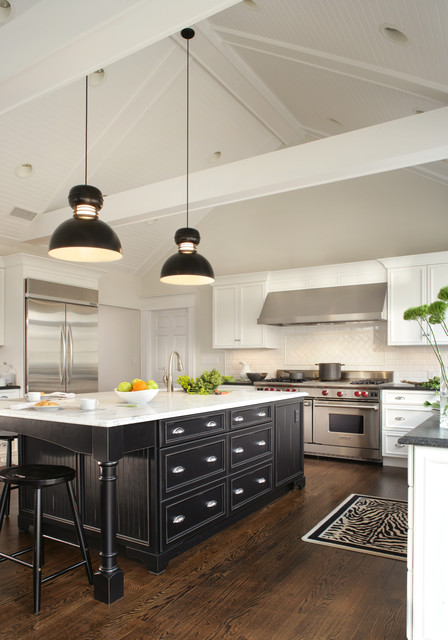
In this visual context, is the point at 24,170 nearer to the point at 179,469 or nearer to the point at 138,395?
the point at 138,395

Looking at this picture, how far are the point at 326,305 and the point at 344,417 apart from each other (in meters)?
1.45

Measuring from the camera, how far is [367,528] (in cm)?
346

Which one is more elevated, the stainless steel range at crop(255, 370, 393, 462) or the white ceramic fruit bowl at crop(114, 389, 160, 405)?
the white ceramic fruit bowl at crop(114, 389, 160, 405)

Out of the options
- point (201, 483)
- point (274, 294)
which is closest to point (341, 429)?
point (274, 294)

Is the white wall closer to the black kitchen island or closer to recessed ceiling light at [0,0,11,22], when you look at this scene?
the black kitchen island

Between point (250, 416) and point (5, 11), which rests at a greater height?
point (5, 11)

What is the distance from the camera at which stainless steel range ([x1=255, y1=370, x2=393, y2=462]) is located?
18.4 ft

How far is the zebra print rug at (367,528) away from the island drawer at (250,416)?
88cm

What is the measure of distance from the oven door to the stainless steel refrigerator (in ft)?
11.3

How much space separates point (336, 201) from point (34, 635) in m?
6.11

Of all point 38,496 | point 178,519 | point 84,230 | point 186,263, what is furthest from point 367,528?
point 84,230

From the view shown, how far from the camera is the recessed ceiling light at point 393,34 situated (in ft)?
10.3

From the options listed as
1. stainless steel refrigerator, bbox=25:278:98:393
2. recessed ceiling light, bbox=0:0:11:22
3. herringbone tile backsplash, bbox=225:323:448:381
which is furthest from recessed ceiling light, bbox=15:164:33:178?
herringbone tile backsplash, bbox=225:323:448:381

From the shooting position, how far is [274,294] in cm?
673
